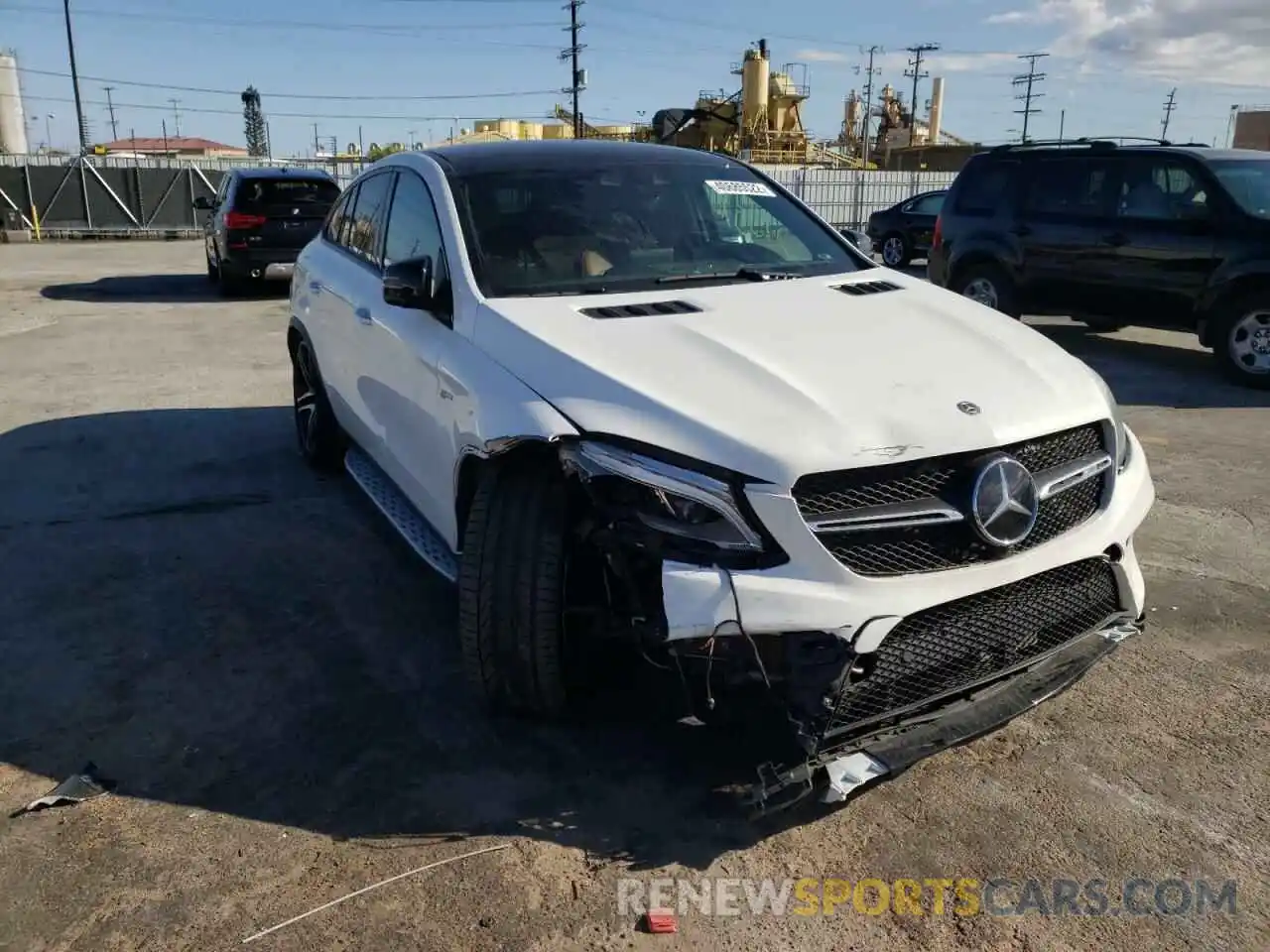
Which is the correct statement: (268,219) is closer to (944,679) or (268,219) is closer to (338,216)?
(338,216)

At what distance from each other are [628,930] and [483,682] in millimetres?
904

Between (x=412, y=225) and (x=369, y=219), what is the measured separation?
2.66 feet

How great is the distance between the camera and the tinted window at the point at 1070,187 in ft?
31.2

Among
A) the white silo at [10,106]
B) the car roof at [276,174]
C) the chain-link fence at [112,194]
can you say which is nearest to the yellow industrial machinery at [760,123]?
the chain-link fence at [112,194]

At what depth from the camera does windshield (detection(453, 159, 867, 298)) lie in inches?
149

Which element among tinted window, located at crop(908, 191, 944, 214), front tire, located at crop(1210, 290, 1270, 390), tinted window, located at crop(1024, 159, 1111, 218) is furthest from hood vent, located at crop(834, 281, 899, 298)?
tinted window, located at crop(908, 191, 944, 214)

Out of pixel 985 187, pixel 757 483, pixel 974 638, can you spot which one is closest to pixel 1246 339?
pixel 985 187

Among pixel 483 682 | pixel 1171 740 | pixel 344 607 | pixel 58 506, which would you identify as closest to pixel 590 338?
pixel 483 682

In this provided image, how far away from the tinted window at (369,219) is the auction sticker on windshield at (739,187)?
146 cm

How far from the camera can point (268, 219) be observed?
1366 cm

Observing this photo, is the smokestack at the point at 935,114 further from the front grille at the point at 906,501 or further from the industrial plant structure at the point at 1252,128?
the front grille at the point at 906,501

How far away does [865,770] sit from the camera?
259cm

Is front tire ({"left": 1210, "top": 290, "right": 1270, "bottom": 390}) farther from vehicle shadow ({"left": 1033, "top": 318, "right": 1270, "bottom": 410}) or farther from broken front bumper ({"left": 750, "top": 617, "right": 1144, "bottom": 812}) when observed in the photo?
broken front bumper ({"left": 750, "top": 617, "right": 1144, "bottom": 812})

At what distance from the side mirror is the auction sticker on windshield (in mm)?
1415
